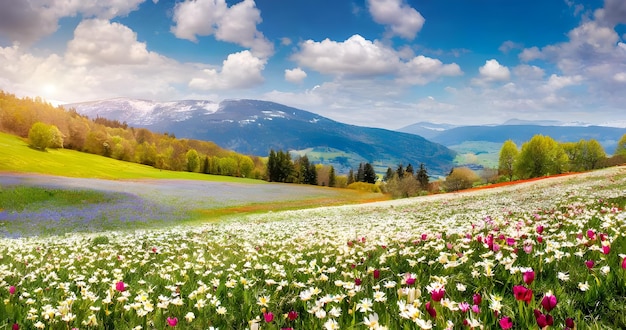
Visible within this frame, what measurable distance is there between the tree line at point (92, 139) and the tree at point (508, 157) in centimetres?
7112

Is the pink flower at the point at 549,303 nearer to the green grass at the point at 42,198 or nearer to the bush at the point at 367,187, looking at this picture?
the green grass at the point at 42,198

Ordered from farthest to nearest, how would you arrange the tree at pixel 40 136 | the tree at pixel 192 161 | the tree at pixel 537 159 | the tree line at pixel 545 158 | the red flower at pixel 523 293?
the tree at pixel 192 161 < the tree line at pixel 545 158 < the tree at pixel 537 159 < the tree at pixel 40 136 < the red flower at pixel 523 293

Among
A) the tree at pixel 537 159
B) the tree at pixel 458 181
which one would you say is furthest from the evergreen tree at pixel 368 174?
the tree at pixel 458 181

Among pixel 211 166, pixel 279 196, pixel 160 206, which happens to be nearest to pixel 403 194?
pixel 279 196

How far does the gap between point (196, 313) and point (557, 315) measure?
3.38m

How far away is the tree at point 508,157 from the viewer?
9394cm

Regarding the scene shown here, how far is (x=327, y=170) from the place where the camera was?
455ft

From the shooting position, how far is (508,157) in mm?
95062

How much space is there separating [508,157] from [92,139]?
10225cm

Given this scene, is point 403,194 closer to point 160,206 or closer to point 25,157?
point 160,206

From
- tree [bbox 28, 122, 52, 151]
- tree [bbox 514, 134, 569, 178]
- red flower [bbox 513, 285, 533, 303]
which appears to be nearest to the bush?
tree [bbox 514, 134, 569, 178]

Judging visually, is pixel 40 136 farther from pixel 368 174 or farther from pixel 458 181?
pixel 368 174

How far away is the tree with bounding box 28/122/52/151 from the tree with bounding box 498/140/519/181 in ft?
329

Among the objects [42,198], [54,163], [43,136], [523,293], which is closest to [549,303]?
[523,293]
